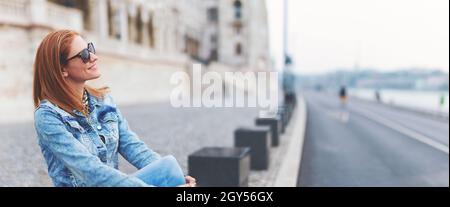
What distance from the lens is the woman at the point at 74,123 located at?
1.69 metres

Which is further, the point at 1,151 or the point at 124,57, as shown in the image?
the point at 124,57

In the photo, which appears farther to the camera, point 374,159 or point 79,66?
point 374,159

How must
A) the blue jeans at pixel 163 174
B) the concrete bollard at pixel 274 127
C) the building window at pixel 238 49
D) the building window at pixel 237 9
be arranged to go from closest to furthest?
the blue jeans at pixel 163 174 → the concrete bollard at pixel 274 127 → the building window at pixel 237 9 → the building window at pixel 238 49

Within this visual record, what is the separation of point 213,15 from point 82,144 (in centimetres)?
5542

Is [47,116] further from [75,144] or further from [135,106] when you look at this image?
[135,106]

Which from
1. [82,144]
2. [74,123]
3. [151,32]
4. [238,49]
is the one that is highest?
[238,49]

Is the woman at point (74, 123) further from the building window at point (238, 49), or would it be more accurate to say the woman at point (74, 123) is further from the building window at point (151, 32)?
the building window at point (238, 49)

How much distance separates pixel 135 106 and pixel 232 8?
37103 mm

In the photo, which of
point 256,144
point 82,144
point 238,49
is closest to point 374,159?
point 256,144

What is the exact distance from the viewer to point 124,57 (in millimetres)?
20875

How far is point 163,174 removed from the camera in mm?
1845

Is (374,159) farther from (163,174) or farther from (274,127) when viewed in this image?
(163,174)

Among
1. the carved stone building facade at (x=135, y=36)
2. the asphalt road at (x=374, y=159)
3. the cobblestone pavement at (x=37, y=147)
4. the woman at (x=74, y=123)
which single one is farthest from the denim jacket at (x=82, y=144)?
the carved stone building facade at (x=135, y=36)
